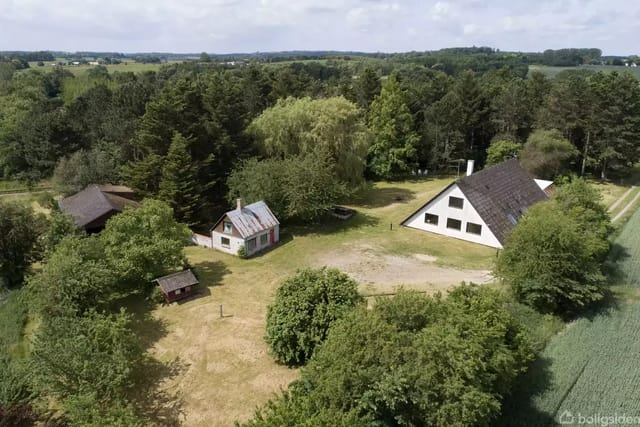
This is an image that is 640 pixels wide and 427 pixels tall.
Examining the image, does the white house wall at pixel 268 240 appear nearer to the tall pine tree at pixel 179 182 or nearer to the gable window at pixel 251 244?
the gable window at pixel 251 244

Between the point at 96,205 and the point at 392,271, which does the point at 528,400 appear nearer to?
the point at 392,271

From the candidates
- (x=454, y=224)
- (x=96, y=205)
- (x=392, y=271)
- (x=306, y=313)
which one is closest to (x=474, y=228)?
(x=454, y=224)


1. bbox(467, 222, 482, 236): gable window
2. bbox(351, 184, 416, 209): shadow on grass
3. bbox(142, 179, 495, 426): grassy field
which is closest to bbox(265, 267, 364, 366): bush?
bbox(142, 179, 495, 426): grassy field

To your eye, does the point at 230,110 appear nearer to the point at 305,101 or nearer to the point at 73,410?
the point at 305,101

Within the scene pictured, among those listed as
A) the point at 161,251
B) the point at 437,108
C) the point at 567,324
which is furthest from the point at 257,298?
the point at 437,108

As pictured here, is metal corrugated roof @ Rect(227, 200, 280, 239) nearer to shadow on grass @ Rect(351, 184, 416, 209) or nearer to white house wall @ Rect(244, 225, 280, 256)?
white house wall @ Rect(244, 225, 280, 256)

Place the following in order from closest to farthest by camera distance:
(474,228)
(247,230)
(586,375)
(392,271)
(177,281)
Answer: (586,375) < (177,281) < (392,271) < (247,230) < (474,228)

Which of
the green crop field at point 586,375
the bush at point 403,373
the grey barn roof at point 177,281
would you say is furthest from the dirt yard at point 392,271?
the bush at point 403,373
